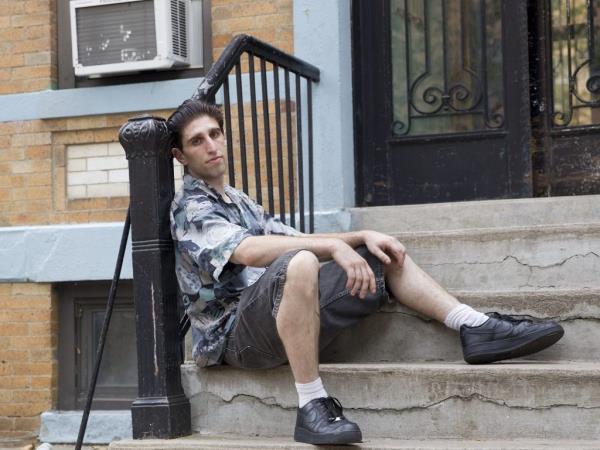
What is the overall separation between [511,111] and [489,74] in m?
0.24

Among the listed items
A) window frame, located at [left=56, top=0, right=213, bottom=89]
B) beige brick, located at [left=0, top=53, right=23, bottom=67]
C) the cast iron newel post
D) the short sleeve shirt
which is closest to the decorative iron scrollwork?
the cast iron newel post

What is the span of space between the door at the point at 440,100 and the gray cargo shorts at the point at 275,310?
1595 mm

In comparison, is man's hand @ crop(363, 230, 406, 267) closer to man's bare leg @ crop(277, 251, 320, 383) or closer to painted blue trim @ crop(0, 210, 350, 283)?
man's bare leg @ crop(277, 251, 320, 383)

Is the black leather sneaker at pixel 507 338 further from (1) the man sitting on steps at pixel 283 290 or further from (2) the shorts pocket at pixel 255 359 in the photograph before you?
(2) the shorts pocket at pixel 255 359

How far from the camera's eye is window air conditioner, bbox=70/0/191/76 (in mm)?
5750

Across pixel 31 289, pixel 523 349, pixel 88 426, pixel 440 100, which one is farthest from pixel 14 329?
pixel 523 349

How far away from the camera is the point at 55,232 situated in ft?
19.5

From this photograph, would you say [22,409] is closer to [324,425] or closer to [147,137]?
[147,137]

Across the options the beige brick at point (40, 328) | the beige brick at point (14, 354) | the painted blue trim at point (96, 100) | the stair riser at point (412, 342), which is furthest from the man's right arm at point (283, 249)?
the beige brick at point (14, 354)

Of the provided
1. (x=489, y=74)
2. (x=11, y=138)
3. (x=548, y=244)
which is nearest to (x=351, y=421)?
(x=548, y=244)

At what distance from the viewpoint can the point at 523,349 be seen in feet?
12.4

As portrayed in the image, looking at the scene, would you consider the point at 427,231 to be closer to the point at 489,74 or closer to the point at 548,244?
the point at 548,244

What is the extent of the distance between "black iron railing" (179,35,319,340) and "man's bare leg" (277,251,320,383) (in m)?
0.65

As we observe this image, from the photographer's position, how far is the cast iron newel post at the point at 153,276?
397 centimetres
